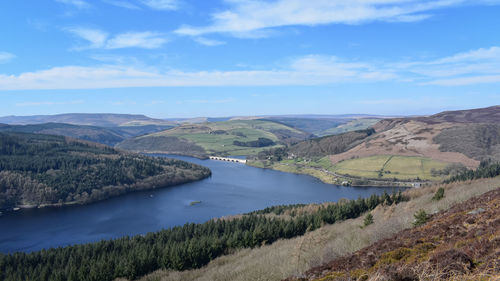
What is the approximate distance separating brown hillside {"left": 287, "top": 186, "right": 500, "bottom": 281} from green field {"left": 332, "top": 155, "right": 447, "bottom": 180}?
125191 millimetres

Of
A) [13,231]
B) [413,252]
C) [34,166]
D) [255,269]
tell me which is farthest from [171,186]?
[413,252]

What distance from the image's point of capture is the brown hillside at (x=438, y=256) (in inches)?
467

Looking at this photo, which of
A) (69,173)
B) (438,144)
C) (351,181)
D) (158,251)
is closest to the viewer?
(158,251)

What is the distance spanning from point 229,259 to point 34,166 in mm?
134895

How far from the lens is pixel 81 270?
4341cm

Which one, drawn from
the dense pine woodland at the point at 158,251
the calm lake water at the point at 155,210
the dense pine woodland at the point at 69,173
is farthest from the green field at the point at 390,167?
the dense pine woodland at the point at 158,251

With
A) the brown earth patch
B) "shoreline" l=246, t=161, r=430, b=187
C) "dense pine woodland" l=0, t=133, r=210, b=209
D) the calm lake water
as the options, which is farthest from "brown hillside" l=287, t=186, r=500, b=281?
the brown earth patch

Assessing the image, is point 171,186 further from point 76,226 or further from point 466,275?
point 466,275

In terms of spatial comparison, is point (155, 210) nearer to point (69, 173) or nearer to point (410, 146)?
point (69, 173)

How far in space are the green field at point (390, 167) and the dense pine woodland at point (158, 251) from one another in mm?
90894

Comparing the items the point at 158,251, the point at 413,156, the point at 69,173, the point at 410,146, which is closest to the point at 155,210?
the point at 69,173

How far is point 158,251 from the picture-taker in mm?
47062

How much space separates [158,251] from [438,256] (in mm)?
40467

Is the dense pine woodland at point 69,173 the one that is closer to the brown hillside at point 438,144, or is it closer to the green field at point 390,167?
the green field at point 390,167
